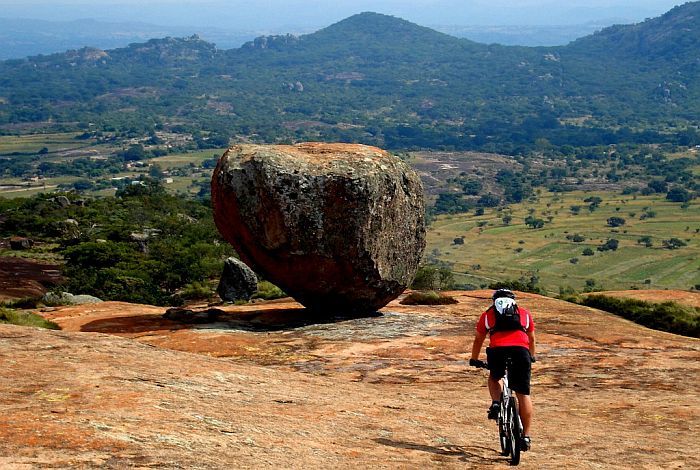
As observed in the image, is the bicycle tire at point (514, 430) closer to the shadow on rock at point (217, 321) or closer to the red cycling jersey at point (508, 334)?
the red cycling jersey at point (508, 334)

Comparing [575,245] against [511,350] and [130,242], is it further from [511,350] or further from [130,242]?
[511,350]

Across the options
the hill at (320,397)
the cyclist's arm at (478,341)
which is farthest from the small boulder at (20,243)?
the cyclist's arm at (478,341)

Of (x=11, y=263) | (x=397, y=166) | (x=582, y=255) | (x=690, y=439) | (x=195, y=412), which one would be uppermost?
(x=397, y=166)

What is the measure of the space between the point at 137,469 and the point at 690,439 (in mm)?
9967

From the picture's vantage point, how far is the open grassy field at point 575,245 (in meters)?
112

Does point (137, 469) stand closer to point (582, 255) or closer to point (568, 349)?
point (568, 349)

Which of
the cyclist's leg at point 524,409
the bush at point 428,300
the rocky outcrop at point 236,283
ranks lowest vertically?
the rocky outcrop at point 236,283

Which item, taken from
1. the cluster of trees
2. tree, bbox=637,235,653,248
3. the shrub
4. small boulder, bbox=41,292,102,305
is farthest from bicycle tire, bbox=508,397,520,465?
tree, bbox=637,235,653,248

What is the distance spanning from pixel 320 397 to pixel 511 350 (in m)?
5.59

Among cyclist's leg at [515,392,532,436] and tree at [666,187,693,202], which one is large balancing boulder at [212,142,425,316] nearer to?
cyclist's leg at [515,392,532,436]

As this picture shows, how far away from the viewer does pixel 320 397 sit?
15.6 metres

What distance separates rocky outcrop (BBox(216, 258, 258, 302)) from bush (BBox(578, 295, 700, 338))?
54.2 feet

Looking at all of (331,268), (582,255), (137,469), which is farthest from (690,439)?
(582,255)

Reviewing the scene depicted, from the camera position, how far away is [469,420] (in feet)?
48.3
